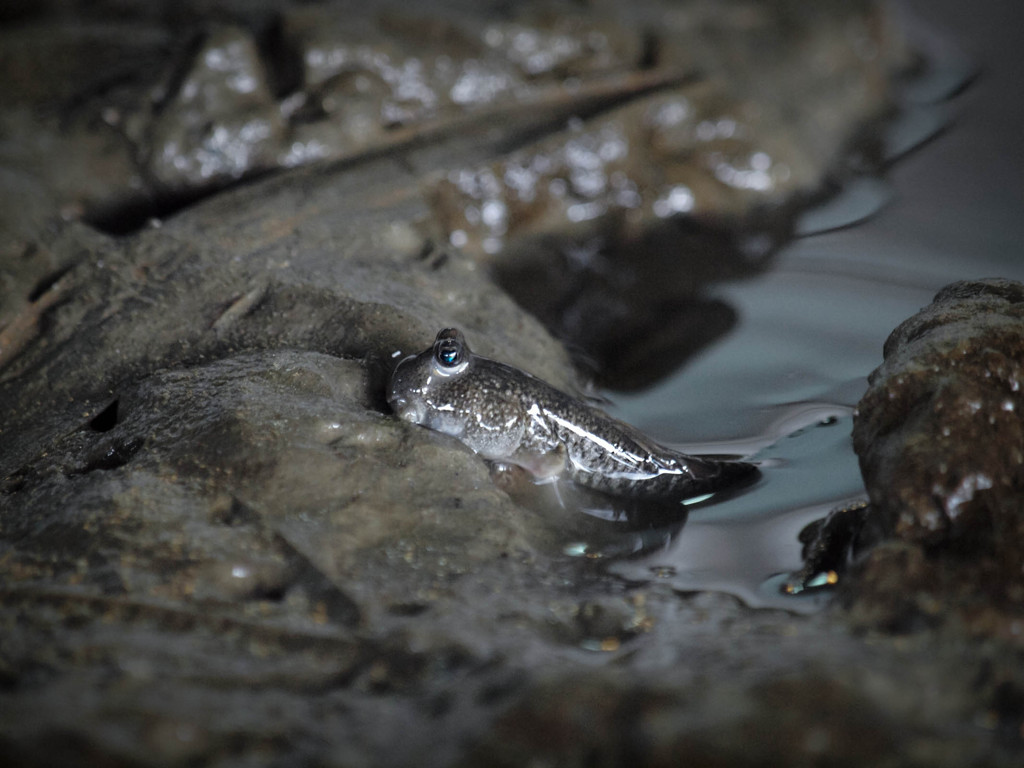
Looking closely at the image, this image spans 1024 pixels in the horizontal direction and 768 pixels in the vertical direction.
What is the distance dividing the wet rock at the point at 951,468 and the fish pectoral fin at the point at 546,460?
2.84 feet

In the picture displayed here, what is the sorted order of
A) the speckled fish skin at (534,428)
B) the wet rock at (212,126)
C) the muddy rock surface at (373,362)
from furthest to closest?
the wet rock at (212,126) < the speckled fish skin at (534,428) < the muddy rock surface at (373,362)

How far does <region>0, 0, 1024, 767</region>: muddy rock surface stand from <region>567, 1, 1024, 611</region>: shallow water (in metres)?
0.21

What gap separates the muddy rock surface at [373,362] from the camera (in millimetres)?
1388

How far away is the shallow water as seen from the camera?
2387mm

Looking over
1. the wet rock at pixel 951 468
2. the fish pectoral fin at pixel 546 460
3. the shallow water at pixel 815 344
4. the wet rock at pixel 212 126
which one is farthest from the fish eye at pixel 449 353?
the wet rock at pixel 212 126

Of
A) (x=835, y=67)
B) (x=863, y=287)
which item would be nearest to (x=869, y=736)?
(x=863, y=287)

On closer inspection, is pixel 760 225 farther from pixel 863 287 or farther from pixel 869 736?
pixel 869 736

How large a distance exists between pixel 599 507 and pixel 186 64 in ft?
10.2

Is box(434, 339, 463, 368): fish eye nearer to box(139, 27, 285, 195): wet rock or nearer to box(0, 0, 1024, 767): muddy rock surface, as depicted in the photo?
box(0, 0, 1024, 767): muddy rock surface

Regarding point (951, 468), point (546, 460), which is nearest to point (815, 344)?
point (546, 460)

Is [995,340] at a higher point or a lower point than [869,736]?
higher

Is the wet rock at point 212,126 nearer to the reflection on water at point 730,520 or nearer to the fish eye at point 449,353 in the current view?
the fish eye at point 449,353

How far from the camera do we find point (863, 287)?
400cm

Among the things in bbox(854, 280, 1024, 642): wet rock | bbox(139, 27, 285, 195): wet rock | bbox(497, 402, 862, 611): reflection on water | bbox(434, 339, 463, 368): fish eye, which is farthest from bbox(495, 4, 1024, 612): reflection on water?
bbox(139, 27, 285, 195): wet rock
